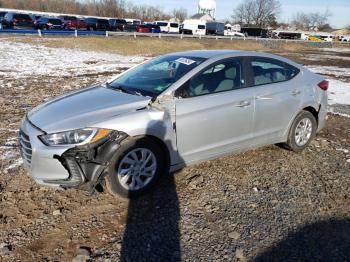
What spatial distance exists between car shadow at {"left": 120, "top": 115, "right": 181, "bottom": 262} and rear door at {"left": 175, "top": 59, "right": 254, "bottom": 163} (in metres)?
0.39

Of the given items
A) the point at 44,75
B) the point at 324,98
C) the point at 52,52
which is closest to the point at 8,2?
the point at 52,52

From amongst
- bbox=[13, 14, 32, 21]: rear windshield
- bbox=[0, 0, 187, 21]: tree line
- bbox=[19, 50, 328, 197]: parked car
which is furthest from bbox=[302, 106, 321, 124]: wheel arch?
bbox=[0, 0, 187, 21]: tree line

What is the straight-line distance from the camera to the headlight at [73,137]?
3.53 m

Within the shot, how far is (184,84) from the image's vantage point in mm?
4164

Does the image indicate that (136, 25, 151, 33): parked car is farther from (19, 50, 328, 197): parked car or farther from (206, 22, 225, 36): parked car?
(19, 50, 328, 197): parked car

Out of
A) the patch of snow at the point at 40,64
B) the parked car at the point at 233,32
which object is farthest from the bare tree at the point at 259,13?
the patch of snow at the point at 40,64

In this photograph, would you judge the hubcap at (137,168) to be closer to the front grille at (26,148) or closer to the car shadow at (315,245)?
the front grille at (26,148)

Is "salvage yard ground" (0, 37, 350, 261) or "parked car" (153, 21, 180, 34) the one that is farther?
"parked car" (153, 21, 180, 34)

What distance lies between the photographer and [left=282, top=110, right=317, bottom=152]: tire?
17.6 feet

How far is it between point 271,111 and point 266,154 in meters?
0.82

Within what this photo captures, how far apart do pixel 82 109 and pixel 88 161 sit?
66 centimetres

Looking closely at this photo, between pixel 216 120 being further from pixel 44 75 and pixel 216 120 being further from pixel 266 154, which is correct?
pixel 44 75

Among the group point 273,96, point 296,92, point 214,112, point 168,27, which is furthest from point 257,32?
point 214,112

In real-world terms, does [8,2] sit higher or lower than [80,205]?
higher
